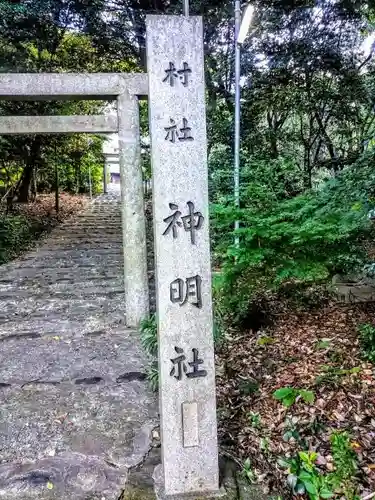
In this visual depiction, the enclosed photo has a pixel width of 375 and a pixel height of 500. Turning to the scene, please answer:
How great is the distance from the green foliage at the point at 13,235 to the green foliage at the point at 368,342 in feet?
27.2

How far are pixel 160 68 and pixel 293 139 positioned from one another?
848 cm

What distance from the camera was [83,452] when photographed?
2703mm

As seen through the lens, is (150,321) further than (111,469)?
Yes

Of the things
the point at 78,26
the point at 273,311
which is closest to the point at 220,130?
the point at 78,26

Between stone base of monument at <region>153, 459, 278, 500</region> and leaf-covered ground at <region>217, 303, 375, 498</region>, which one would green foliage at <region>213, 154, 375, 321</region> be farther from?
stone base of monument at <region>153, 459, 278, 500</region>

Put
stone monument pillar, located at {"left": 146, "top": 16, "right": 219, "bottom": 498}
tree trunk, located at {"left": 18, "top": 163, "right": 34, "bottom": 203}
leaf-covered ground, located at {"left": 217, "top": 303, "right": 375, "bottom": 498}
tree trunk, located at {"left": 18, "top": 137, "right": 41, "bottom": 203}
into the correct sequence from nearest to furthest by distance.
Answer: stone monument pillar, located at {"left": 146, "top": 16, "right": 219, "bottom": 498}
leaf-covered ground, located at {"left": 217, "top": 303, "right": 375, "bottom": 498}
tree trunk, located at {"left": 18, "top": 137, "right": 41, "bottom": 203}
tree trunk, located at {"left": 18, "top": 163, "right": 34, "bottom": 203}

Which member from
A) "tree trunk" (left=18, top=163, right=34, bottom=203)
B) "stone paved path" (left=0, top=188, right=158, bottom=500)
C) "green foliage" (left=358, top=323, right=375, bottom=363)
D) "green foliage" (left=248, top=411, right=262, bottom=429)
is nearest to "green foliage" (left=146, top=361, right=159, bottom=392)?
"stone paved path" (left=0, top=188, right=158, bottom=500)

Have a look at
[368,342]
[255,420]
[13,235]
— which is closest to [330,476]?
[255,420]

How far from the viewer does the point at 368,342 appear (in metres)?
3.48

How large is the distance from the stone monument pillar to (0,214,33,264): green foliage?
8362 mm

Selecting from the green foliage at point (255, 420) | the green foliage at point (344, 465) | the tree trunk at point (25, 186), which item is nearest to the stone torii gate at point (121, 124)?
the green foliage at point (255, 420)

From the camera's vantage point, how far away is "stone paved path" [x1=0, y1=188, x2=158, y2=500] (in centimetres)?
250

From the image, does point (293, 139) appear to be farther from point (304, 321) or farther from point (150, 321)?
point (150, 321)

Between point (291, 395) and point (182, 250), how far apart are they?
5.17ft
